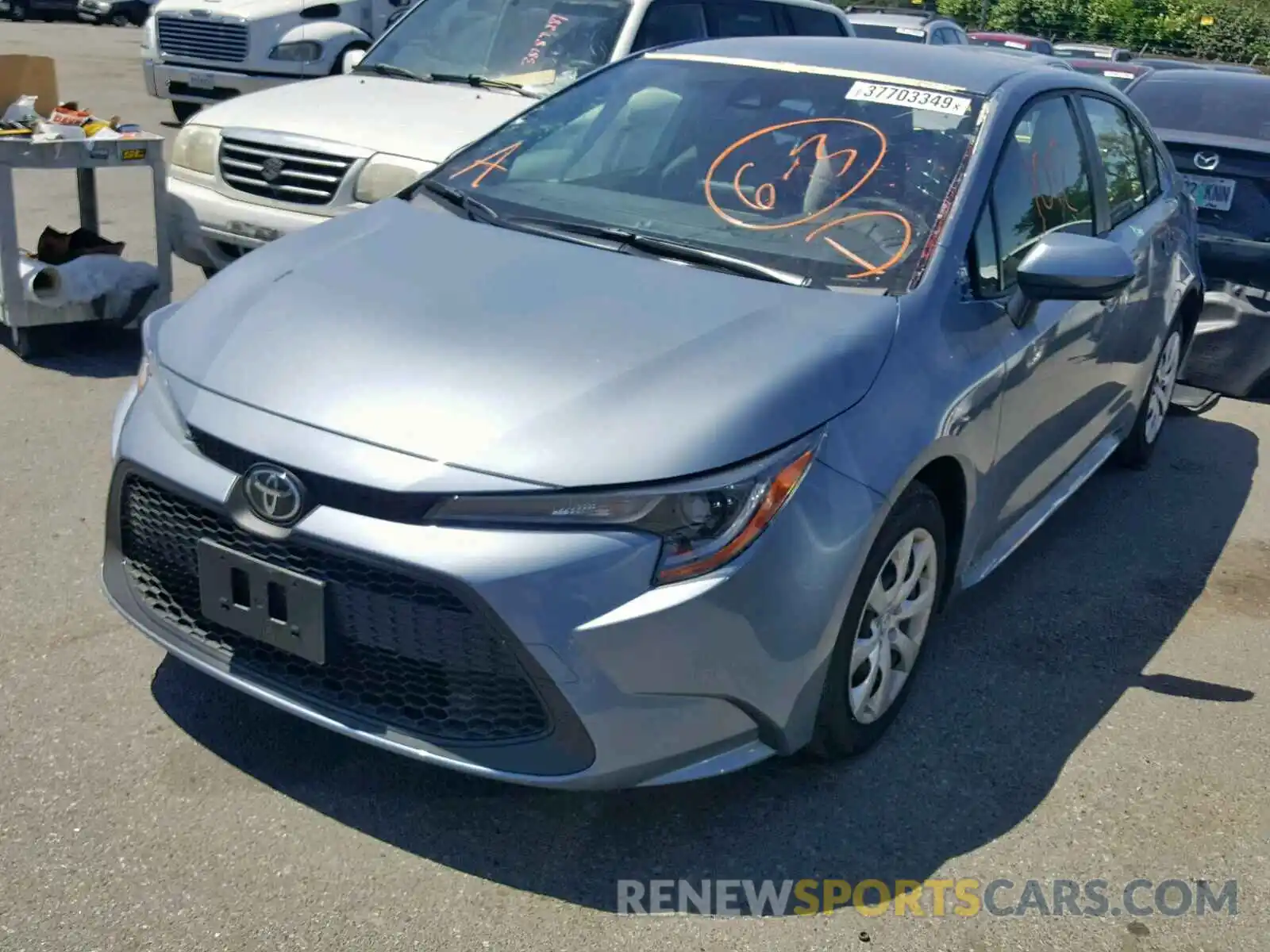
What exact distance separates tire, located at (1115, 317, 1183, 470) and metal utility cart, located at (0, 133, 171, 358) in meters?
4.33

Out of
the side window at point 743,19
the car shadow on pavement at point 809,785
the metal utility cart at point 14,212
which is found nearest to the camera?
A: the car shadow on pavement at point 809,785

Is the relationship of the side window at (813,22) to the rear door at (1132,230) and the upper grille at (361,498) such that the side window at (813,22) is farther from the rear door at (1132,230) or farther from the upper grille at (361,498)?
the upper grille at (361,498)

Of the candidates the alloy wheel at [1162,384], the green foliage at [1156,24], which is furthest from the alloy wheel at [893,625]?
the green foliage at [1156,24]

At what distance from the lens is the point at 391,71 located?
23.6 feet

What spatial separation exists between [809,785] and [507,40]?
509 cm

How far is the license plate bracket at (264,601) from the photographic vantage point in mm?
2711

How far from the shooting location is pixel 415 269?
3.35 metres

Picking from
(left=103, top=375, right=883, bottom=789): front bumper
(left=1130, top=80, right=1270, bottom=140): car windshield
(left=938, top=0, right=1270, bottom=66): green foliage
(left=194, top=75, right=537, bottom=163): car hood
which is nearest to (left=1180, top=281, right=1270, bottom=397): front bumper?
(left=1130, top=80, right=1270, bottom=140): car windshield

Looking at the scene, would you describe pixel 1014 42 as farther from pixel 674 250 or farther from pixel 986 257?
pixel 674 250

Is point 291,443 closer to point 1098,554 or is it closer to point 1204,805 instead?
point 1204,805

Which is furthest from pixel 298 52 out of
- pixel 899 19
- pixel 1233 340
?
pixel 1233 340

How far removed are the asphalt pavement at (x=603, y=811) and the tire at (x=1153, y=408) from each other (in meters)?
1.35

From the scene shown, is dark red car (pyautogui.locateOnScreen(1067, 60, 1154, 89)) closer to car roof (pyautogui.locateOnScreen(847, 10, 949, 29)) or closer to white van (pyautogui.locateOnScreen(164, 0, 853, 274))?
car roof (pyautogui.locateOnScreen(847, 10, 949, 29))

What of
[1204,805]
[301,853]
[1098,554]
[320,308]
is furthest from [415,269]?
[1098,554]
